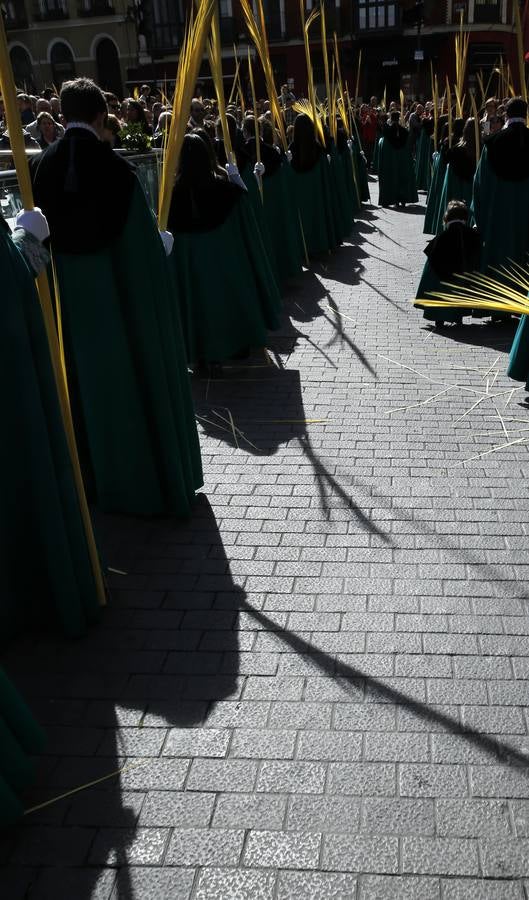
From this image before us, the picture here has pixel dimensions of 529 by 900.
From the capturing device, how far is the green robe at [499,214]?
8422 millimetres

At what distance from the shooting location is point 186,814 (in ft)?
8.61

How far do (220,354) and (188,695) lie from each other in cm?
402

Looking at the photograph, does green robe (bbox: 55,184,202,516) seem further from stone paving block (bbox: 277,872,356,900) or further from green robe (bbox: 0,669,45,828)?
stone paving block (bbox: 277,872,356,900)

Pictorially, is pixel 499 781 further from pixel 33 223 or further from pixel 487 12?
pixel 487 12

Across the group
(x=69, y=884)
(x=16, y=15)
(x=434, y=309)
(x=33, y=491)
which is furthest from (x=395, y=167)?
(x=16, y=15)

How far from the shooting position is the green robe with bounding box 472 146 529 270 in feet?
27.6

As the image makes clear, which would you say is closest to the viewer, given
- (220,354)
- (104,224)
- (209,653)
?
(209,653)

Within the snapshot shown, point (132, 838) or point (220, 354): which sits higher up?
point (132, 838)

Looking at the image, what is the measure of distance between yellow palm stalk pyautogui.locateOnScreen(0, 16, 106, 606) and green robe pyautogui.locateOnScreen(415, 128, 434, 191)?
16004 millimetres

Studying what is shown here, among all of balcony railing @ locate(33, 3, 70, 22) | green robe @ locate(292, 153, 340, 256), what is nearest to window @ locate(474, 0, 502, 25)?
balcony railing @ locate(33, 3, 70, 22)

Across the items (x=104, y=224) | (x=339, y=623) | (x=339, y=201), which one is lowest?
(x=339, y=201)

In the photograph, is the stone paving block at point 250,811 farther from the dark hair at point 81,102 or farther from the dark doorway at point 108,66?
the dark doorway at point 108,66

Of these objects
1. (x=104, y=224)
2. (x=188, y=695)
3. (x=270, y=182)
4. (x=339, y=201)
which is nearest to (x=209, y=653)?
(x=188, y=695)

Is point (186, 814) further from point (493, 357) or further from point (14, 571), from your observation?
point (493, 357)
